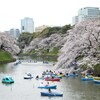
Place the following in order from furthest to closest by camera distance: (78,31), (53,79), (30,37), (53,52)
A: (30,37)
(53,52)
(78,31)
(53,79)

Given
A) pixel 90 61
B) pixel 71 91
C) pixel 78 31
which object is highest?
pixel 78 31

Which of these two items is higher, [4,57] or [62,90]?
[4,57]

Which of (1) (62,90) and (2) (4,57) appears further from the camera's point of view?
(2) (4,57)

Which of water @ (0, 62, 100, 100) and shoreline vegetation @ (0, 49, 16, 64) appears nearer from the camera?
water @ (0, 62, 100, 100)

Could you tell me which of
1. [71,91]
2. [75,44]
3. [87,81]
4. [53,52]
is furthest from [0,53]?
[71,91]

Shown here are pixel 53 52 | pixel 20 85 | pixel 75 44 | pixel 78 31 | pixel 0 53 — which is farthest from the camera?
pixel 53 52

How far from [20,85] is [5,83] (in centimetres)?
327

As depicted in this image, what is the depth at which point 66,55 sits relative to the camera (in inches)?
1924

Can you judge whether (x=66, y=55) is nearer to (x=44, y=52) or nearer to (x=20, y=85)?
(x=20, y=85)

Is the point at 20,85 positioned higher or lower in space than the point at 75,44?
lower

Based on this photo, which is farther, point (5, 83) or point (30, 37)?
point (30, 37)

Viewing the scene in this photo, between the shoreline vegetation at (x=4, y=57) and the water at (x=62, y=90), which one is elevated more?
the shoreline vegetation at (x=4, y=57)

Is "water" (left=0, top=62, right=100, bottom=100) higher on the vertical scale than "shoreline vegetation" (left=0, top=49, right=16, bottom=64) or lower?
lower

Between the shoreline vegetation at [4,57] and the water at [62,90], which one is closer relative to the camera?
the water at [62,90]
